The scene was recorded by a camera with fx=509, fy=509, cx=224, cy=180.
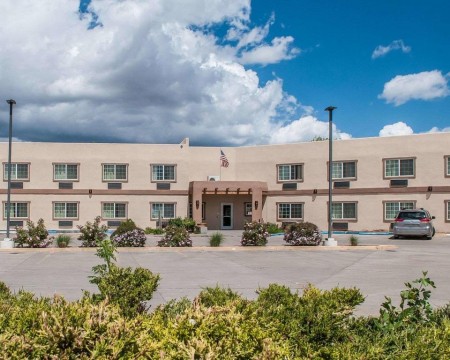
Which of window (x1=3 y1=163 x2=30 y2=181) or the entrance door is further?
the entrance door

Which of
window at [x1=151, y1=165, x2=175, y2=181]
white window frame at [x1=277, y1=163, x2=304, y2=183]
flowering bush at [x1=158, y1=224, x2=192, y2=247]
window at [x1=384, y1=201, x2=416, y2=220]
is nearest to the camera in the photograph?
flowering bush at [x1=158, y1=224, x2=192, y2=247]

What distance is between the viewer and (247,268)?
53.1ft

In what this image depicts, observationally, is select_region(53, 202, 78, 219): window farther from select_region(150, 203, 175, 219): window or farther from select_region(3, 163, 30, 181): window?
select_region(150, 203, 175, 219): window

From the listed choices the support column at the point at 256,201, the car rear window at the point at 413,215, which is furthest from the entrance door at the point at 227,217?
the car rear window at the point at 413,215

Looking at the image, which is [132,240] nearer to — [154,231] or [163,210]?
[154,231]

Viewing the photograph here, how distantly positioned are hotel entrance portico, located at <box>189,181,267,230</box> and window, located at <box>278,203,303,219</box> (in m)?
1.55

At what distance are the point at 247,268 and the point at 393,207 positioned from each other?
22.0 meters

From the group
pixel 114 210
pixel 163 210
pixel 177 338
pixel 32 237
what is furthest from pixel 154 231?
pixel 177 338

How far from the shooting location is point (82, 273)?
1471 cm

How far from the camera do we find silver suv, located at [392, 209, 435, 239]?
1180 inches

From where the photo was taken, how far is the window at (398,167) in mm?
34544

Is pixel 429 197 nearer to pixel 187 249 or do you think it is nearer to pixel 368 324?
pixel 187 249

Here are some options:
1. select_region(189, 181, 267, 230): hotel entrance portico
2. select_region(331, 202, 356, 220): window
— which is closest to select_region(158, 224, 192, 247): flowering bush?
select_region(189, 181, 267, 230): hotel entrance portico

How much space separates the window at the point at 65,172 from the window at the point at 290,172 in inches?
612
